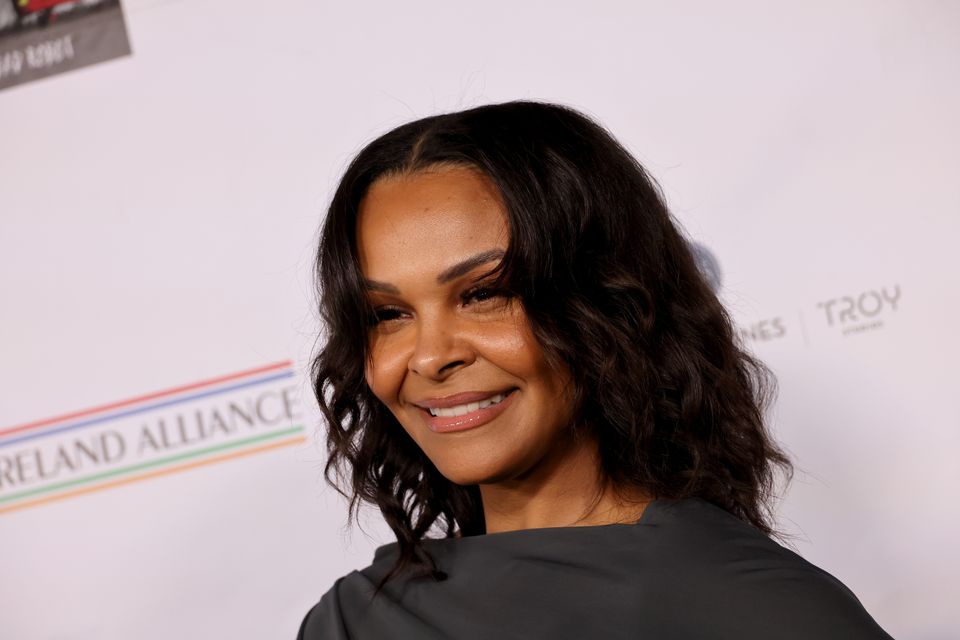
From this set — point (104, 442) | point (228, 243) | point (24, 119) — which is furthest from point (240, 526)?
point (24, 119)

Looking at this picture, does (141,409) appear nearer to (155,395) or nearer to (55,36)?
(155,395)

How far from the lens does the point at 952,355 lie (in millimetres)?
1980

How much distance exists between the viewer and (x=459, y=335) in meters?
1.26

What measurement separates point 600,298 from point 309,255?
1031 millimetres

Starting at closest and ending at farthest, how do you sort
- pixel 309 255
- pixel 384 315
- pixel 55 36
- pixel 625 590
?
1. pixel 625 590
2. pixel 384 315
3. pixel 309 255
4. pixel 55 36

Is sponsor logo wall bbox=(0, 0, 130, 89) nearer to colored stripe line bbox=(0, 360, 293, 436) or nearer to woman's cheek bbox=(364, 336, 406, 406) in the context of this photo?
colored stripe line bbox=(0, 360, 293, 436)

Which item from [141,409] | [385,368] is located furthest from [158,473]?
[385,368]

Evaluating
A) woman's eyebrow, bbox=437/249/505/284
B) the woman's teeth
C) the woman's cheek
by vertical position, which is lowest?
the woman's teeth

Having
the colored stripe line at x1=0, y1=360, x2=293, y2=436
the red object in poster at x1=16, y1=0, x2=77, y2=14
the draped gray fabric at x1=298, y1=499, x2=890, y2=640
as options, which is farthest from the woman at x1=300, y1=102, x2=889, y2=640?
the red object in poster at x1=16, y1=0, x2=77, y2=14

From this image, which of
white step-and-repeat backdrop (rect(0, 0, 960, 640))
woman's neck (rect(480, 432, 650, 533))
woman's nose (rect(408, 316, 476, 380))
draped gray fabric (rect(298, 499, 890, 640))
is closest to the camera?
draped gray fabric (rect(298, 499, 890, 640))

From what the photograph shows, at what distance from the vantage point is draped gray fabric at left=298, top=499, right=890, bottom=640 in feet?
3.77

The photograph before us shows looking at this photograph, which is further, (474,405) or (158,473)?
(158,473)

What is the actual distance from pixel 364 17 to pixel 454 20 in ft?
0.61

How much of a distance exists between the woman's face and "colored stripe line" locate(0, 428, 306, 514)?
0.96 metres
